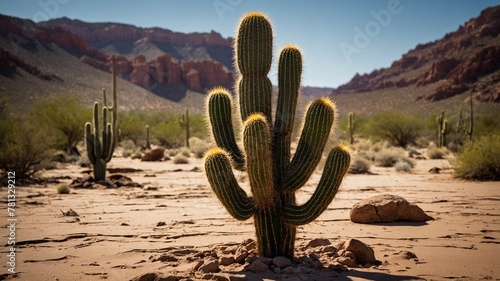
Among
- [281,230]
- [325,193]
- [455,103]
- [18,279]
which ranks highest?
[455,103]

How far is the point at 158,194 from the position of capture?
40.5 feet

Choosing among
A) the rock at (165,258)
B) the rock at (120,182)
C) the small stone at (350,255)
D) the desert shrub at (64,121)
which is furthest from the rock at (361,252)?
the desert shrub at (64,121)

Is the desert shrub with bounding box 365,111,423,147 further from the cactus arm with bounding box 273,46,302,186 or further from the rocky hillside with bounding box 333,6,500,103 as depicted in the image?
the cactus arm with bounding box 273,46,302,186

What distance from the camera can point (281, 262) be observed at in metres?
Answer: 5.18

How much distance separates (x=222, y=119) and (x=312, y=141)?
1275mm

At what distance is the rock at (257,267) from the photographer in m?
5.06

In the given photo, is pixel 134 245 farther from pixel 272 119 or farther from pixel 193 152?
pixel 193 152

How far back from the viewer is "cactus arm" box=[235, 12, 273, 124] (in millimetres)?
5812

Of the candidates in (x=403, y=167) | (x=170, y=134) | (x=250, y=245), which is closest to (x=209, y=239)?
(x=250, y=245)

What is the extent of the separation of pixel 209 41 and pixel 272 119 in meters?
138

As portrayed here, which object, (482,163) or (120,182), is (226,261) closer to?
(120,182)

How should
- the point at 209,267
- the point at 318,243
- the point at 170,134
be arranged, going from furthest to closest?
the point at 170,134, the point at 318,243, the point at 209,267

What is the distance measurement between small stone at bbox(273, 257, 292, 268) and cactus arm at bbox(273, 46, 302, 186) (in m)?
0.93

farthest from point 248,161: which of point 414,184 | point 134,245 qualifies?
point 414,184
